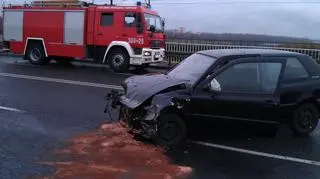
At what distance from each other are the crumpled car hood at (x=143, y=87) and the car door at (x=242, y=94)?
18.4 inches

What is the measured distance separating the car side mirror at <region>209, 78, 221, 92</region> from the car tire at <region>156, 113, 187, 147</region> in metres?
0.66

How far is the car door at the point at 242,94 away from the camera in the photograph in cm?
766

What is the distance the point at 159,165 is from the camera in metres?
A: 6.49

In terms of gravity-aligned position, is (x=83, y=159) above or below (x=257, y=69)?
below

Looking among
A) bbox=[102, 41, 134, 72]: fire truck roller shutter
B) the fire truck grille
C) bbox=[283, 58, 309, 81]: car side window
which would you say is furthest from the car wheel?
the fire truck grille

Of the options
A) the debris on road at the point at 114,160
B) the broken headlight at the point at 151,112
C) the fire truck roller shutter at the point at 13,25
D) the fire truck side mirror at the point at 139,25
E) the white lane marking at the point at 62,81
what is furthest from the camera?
the fire truck roller shutter at the point at 13,25

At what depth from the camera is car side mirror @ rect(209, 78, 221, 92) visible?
768cm

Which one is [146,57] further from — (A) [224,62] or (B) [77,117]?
(A) [224,62]

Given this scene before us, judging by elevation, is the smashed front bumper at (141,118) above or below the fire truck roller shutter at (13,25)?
below

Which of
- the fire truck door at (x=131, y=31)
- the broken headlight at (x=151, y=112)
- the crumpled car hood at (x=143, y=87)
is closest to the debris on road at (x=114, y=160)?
the broken headlight at (x=151, y=112)

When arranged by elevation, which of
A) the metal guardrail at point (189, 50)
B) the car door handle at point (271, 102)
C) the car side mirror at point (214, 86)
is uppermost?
the metal guardrail at point (189, 50)

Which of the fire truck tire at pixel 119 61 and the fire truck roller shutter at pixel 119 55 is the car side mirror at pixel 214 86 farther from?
the fire truck tire at pixel 119 61

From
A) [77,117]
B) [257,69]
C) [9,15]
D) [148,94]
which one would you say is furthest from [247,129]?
[9,15]

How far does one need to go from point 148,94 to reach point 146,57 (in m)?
12.0
